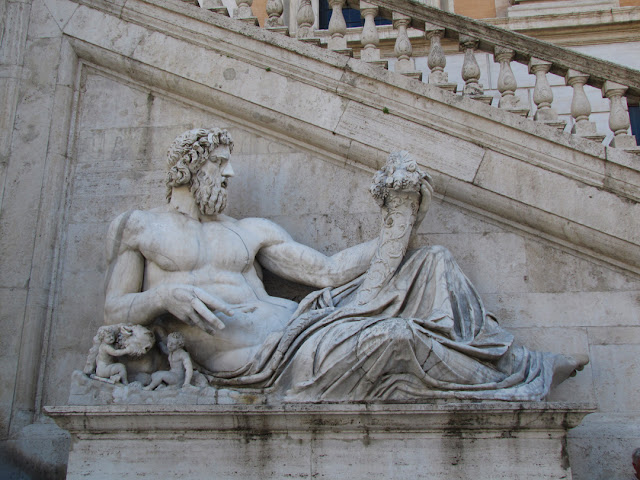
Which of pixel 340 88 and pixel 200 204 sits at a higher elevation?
pixel 340 88

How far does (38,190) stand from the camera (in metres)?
7.50

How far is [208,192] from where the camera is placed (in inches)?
264

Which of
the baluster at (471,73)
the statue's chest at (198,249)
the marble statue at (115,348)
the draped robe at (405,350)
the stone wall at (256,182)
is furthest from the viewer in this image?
the baluster at (471,73)

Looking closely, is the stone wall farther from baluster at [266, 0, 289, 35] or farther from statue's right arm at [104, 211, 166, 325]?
statue's right arm at [104, 211, 166, 325]

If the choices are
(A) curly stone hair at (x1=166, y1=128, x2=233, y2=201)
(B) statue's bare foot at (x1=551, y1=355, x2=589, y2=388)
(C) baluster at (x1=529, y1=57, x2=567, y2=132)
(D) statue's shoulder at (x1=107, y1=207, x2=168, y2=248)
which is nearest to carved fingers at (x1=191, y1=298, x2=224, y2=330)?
(D) statue's shoulder at (x1=107, y1=207, x2=168, y2=248)

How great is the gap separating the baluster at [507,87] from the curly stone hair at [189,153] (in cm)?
231

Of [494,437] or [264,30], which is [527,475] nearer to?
[494,437]

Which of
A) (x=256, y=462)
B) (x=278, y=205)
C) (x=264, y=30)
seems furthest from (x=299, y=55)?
(x=256, y=462)

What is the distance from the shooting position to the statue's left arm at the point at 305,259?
6.68 meters

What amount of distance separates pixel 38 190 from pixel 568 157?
4183 mm

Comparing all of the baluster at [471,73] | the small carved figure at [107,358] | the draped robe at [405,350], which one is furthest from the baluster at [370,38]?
the small carved figure at [107,358]

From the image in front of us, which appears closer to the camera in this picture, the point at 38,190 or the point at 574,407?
the point at 574,407

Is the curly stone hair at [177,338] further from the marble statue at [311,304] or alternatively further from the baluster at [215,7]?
the baluster at [215,7]

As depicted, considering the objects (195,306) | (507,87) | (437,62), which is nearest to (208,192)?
(195,306)
